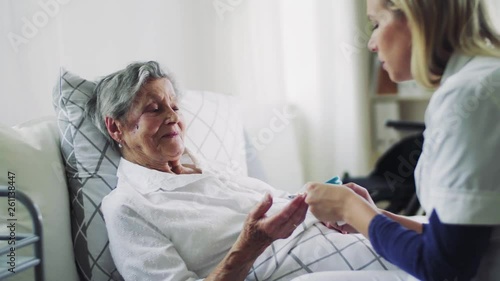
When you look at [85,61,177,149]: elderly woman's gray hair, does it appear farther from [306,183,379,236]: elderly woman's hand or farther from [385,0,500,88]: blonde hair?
[385,0,500,88]: blonde hair

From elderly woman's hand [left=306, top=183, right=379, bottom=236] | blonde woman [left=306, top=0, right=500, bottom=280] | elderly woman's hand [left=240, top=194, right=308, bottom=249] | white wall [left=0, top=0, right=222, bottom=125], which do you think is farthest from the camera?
white wall [left=0, top=0, right=222, bottom=125]

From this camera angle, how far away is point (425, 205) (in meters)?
0.81

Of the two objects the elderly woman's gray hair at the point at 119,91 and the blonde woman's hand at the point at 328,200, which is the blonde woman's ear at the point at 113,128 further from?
the blonde woman's hand at the point at 328,200

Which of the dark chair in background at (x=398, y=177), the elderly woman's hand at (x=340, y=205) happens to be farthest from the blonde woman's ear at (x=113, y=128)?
the dark chair in background at (x=398, y=177)

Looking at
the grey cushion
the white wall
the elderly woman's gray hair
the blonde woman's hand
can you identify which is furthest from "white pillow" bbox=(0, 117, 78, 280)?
the blonde woman's hand

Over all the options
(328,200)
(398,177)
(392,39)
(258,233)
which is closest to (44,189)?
(258,233)

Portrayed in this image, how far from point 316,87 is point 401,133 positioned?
0.89m

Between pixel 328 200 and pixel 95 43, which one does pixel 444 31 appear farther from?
pixel 95 43

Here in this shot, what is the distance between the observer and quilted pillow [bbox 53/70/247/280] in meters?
1.18

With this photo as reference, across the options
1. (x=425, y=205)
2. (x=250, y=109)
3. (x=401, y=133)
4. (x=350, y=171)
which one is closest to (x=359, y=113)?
(x=350, y=171)

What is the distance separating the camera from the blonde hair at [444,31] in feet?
2.61

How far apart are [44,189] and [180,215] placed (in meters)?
0.31

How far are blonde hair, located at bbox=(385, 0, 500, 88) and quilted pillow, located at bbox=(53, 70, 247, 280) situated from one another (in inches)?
30.7

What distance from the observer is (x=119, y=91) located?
1229 millimetres
